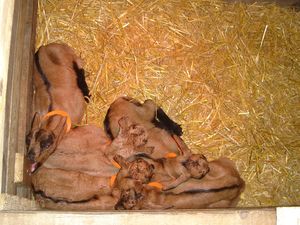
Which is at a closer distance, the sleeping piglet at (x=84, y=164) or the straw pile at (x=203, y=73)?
the sleeping piglet at (x=84, y=164)

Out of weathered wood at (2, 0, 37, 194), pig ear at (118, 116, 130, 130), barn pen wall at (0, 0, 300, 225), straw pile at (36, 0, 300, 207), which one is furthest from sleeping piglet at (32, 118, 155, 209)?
straw pile at (36, 0, 300, 207)

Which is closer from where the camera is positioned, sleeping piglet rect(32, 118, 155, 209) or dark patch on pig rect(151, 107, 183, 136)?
sleeping piglet rect(32, 118, 155, 209)

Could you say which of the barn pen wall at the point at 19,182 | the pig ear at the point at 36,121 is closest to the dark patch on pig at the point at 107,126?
the pig ear at the point at 36,121

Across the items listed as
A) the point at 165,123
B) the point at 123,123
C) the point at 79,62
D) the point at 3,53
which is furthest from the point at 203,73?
the point at 3,53

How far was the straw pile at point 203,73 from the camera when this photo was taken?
210 inches

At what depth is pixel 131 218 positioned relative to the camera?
2.96 metres

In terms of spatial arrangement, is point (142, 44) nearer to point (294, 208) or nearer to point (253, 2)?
point (253, 2)

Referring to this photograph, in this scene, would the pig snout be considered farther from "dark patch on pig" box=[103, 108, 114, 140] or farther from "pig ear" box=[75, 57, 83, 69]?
"pig ear" box=[75, 57, 83, 69]

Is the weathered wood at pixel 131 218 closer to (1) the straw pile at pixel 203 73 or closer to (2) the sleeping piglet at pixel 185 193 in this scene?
(2) the sleeping piglet at pixel 185 193

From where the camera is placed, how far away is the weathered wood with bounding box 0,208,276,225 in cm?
294

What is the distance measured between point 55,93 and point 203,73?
1.91 metres

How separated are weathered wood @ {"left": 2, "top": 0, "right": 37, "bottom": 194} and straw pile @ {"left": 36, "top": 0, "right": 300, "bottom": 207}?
1070 millimetres

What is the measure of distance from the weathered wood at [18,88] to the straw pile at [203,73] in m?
1.07

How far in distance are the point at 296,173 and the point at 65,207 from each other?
2888mm
